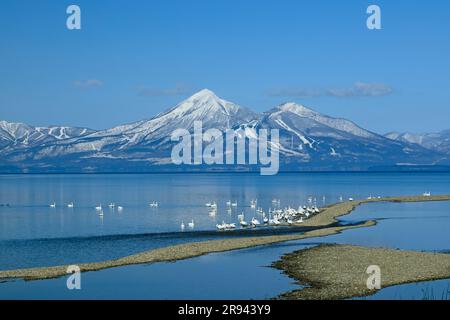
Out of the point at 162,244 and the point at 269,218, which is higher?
the point at 269,218

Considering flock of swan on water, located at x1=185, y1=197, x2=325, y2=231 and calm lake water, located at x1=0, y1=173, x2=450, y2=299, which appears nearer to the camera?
calm lake water, located at x1=0, y1=173, x2=450, y2=299

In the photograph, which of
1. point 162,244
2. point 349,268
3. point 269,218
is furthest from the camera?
point 269,218

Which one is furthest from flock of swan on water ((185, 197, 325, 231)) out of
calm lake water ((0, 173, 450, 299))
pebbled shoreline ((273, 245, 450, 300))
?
pebbled shoreline ((273, 245, 450, 300))

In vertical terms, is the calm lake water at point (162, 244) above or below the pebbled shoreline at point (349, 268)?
below

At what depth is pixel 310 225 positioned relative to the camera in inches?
2500

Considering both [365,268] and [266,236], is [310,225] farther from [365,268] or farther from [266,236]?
[365,268]

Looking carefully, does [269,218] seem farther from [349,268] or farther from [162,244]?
[349,268]

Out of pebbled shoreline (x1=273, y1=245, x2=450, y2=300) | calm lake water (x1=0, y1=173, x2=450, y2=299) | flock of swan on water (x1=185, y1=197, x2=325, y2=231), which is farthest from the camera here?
flock of swan on water (x1=185, y1=197, x2=325, y2=231)

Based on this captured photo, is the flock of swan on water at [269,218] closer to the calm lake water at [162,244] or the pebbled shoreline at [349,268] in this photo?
the calm lake water at [162,244]

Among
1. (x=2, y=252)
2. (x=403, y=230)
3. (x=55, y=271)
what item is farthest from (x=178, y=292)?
(x=403, y=230)

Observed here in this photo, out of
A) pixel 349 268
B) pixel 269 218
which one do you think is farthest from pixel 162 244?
pixel 269 218


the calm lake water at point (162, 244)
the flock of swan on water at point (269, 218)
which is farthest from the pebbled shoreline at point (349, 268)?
the flock of swan on water at point (269, 218)

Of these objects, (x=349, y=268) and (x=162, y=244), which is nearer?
(x=349, y=268)

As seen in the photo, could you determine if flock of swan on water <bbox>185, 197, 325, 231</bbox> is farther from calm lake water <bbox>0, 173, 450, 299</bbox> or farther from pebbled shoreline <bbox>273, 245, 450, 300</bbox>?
pebbled shoreline <bbox>273, 245, 450, 300</bbox>
